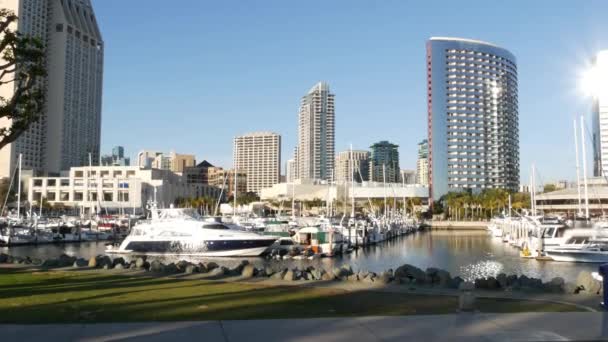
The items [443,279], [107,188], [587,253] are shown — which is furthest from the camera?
[107,188]

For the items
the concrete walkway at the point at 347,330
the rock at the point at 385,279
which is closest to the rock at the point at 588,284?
the concrete walkway at the point at 347,330

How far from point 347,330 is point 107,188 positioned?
565 ft

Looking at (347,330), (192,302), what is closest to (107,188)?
(192,302)

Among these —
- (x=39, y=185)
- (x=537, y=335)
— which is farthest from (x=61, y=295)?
(x=39, y=185)

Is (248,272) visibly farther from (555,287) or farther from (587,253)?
(587,253)

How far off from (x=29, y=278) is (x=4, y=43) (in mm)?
9908

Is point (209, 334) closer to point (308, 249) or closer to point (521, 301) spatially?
point (521, 301)

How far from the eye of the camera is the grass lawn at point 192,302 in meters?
15.9

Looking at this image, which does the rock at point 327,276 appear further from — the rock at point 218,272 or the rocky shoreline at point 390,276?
the rock at point 218,272

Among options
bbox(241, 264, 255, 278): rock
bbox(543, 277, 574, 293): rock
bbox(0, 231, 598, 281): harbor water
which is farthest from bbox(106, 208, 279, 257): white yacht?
bbox(543, 277, 574, 293): rock

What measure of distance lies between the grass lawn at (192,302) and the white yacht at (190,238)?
3435 cm

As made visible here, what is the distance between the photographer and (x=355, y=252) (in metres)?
72.4

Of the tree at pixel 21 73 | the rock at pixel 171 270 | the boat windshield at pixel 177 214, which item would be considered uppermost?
the tree at pixel 21 73

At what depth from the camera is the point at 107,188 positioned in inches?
6880
